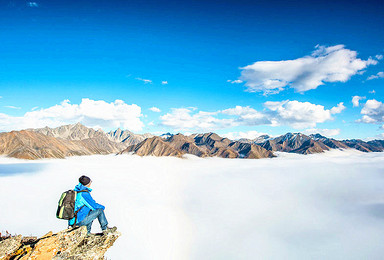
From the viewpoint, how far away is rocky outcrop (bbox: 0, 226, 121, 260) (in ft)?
29.7

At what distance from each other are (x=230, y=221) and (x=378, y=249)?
3754 inches

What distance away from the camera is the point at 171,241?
12031cm

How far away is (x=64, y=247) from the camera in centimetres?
945

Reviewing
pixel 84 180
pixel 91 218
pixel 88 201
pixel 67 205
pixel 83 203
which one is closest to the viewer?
pixel 67 205

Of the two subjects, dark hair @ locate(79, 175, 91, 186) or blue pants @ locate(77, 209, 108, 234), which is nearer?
dark hair @ locate(79, 175, 91, 186)

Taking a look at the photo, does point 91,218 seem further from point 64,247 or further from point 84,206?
point 64,247

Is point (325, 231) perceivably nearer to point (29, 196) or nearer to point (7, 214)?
point (7, 214)

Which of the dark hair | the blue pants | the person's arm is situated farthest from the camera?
the blue pants

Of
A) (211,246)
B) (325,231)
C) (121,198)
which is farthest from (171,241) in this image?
(325,231)

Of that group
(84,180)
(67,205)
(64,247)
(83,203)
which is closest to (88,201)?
(83,203)

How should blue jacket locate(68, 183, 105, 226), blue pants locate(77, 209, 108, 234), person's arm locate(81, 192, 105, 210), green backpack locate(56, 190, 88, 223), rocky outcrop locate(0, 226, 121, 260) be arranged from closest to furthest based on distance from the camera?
green backpack locate(56, 190, 88, 223)
rocky outcrop locate(0, 226, 121, 260)
blue jacket locate(68, 183, 105, 226)
person's arm locate(81, 192, 105, 210)
blue pants locate(77, 209, 108, 234)

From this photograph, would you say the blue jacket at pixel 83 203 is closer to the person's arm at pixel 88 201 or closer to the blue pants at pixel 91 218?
the person's arm at pixel 88 201

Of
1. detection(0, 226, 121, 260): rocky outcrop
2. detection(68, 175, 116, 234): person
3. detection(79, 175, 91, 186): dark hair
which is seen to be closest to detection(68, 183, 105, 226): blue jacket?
detection(68, 175, 116, 234): person

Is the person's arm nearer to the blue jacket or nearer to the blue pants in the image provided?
the blue jacket
